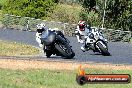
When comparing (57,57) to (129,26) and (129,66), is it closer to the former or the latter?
(129,66)

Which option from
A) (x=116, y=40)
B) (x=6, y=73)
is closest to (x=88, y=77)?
(x=6, y=73)

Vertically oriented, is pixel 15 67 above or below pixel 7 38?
above

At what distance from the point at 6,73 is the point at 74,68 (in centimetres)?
344

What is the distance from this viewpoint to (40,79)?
14.6m

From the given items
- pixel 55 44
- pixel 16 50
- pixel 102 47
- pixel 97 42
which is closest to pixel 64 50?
pixel 55 44

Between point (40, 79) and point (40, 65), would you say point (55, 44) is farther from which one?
point (40, 79)

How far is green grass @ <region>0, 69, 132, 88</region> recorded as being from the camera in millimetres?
13539

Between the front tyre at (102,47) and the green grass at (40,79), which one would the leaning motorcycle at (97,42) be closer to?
the front tyre at (102,47)

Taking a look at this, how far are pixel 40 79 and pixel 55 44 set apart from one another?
20.6 ft

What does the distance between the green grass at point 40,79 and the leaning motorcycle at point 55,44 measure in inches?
156

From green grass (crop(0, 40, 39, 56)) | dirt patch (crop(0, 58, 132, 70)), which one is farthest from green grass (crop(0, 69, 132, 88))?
green grass (crop(0, 40, 39, 56))

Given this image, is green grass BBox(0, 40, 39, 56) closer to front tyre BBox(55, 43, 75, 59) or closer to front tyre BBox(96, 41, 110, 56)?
front tyre BBox(55, 43, 75, 59)

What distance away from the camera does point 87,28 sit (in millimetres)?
24062

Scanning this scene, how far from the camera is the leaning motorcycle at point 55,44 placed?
67.6 ft
